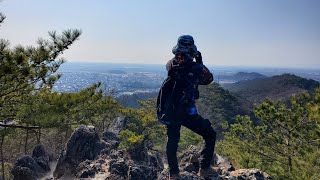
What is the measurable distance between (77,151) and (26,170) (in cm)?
212

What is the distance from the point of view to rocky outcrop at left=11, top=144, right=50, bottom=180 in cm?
1224

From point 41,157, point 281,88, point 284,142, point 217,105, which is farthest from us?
point 281,88

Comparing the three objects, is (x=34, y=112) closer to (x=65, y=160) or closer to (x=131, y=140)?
(x=65, y=160)

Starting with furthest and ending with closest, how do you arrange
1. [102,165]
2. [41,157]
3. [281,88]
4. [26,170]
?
[281,88], [41,157], [26,170], [102,165]

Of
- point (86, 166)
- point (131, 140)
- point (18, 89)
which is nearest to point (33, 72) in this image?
point (18, 89)

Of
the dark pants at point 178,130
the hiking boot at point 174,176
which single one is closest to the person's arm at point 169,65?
the dark pants at point 178,130

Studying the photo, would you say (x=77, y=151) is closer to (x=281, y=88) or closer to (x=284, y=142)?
(x=284, y=142)

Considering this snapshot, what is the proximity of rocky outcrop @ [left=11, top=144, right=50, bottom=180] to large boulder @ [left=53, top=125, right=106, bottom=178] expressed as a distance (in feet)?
3.78

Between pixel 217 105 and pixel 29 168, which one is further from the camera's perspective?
pixel 217 105

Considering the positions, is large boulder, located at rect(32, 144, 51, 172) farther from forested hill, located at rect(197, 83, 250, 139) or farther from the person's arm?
forested hill, located at rect(197, 83, 250, 139)

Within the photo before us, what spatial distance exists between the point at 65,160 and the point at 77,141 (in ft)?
2.71

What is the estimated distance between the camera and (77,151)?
12.2m

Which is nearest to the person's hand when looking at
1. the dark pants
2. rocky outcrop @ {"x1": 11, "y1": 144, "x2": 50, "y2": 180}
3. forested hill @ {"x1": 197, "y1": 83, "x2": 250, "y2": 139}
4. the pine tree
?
the dark pants

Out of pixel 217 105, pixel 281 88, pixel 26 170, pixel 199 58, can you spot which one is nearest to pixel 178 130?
pixel 199 58
